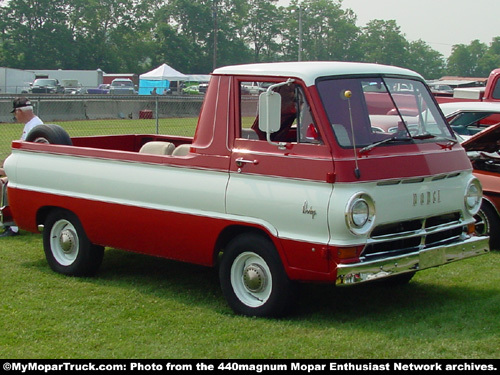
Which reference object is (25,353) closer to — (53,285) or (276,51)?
(53,285)

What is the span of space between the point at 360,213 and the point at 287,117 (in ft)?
3.75

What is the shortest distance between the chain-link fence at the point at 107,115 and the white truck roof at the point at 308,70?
17200 millimetres

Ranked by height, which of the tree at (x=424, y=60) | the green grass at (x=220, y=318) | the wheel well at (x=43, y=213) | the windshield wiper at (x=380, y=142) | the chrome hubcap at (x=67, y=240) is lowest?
the green grass at (x=220, y=318)

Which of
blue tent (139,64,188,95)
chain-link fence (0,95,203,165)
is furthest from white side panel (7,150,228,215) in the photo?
blue tent (139,64,188,95)

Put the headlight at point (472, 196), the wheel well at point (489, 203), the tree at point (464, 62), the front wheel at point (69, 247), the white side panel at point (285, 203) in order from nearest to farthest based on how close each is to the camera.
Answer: the white side panel at point (285, 203) < the headlight at point (472, 196) < the front wheel at point (69, 247) < the wheel well at point (489, 203) < the tree at point (464, 62)

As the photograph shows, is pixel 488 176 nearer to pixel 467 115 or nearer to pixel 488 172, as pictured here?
pixel 488 172

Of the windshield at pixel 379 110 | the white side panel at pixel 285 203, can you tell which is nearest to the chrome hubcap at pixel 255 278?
the white side panel at pixel 285 203

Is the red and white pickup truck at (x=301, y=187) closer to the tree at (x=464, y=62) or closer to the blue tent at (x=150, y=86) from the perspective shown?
the blue tent at (x=150, y=86)

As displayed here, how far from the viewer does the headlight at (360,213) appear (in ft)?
19.4

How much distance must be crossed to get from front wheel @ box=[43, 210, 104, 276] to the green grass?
14 cm

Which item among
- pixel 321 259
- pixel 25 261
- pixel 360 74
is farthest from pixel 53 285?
pixel 360 74

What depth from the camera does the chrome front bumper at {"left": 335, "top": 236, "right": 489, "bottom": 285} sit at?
595cm

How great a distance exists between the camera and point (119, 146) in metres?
10.0

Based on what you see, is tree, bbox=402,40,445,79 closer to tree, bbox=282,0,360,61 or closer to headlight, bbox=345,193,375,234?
tree, bbox=282,0,360,61
